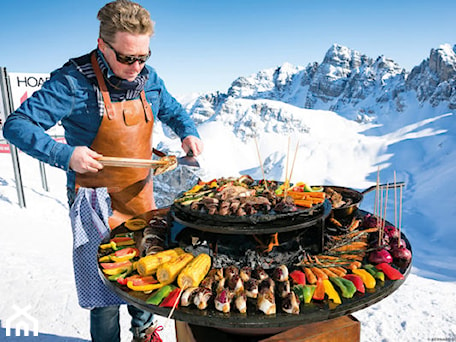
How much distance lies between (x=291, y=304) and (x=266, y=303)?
0.39 feet

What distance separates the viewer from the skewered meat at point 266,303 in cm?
153

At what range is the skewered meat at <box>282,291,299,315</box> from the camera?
A: 1523mm

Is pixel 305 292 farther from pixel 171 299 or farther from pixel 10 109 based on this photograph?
pixel 10 109

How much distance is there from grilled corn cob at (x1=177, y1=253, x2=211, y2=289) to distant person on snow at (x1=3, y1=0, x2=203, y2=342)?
90 cm

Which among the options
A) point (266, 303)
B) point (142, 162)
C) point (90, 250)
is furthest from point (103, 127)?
point (266, 303)

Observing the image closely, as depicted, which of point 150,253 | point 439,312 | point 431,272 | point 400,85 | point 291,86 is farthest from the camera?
point 291,86

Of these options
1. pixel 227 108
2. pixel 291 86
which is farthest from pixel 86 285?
pixel 291 86

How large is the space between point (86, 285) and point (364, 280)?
2.03 metres

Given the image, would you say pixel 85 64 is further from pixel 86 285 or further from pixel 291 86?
pixel 291 86

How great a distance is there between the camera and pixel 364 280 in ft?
5.72

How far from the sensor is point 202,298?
160 centimetres

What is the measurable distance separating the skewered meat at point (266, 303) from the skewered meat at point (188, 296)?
0.34 metres

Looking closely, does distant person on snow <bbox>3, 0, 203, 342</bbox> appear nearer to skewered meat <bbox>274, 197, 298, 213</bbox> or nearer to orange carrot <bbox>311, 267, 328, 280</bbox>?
skewered meat <bbox>274, 197, 298, 213</bbox>

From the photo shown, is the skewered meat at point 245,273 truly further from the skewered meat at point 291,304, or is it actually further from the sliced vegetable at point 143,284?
the sliced vegetable at point 143,284
